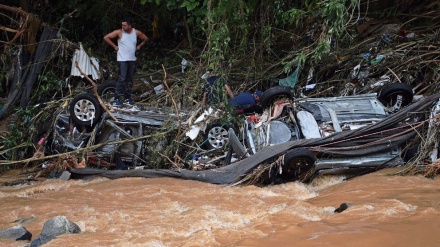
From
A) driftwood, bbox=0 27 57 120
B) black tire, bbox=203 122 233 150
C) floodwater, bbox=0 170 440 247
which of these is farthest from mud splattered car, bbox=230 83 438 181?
driftwood, bbox=0 27 57 120

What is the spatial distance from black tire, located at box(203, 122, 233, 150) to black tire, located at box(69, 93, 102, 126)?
6.60 feet

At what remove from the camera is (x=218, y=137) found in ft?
31.8

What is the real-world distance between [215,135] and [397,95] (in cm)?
303

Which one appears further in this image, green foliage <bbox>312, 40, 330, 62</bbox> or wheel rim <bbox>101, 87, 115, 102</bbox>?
wheel rim <bbox>101, 87, 115, 102</bbox>

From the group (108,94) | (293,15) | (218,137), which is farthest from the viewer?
(108,94)

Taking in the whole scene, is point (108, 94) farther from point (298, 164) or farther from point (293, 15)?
point (298, 164)

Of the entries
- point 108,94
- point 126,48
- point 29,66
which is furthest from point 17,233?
point 29,66

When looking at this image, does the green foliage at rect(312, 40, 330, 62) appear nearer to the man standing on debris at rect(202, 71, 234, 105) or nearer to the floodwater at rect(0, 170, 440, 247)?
the man standing on debris at rect(202, 71, 234, 105)

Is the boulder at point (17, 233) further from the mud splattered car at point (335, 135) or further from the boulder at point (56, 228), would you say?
the mud splattered car at point (335, 135)

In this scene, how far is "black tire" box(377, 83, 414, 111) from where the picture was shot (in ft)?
29.8

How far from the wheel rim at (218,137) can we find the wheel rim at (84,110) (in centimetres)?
222

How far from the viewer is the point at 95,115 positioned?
33.4 feet

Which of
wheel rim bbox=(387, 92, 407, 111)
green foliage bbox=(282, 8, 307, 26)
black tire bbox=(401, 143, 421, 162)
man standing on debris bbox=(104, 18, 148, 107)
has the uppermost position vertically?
green foliage bbox=(282, 8, 307, 26)

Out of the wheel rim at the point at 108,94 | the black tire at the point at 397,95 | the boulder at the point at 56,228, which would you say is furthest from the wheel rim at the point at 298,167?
the wheel rim at the point at 108,94
